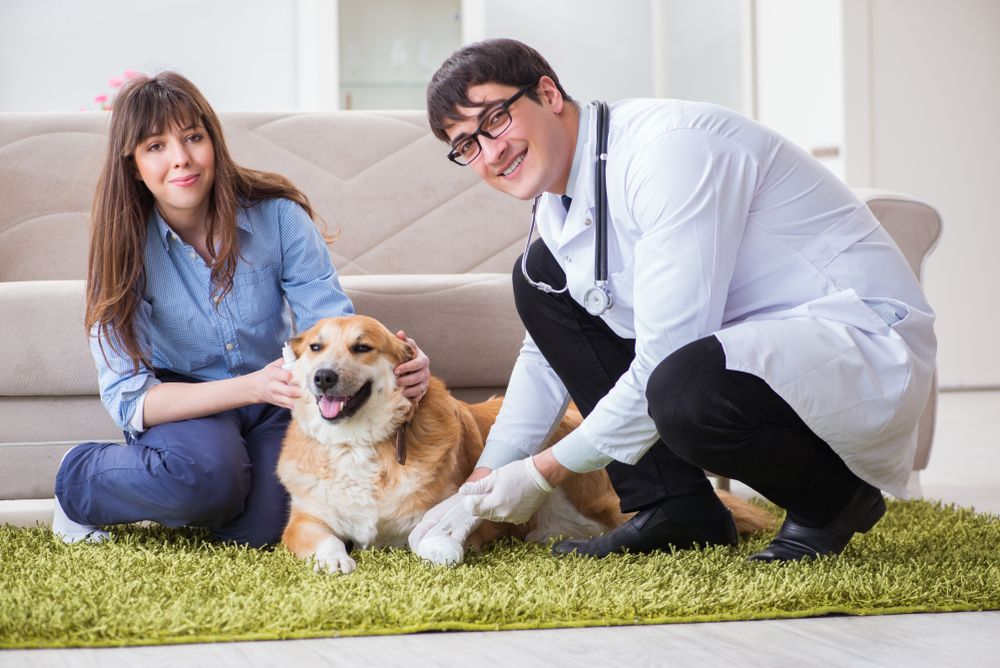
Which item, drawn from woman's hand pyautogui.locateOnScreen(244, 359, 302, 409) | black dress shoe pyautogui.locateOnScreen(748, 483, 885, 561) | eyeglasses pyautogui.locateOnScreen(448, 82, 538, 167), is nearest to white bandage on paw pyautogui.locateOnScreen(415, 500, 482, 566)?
woman's hand pyautogui.locateOnScreen(244, 359, 302, 409)

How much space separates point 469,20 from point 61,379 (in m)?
3.75

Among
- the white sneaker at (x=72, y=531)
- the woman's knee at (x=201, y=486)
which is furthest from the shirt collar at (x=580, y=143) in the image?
the white sneaker at (x=72, y=531)

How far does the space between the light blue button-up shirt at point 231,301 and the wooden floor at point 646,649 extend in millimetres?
845

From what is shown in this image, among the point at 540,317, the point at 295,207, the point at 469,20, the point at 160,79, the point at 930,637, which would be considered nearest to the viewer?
the point at 930,637

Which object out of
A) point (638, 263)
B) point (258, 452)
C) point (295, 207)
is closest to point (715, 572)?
point (638, 263)

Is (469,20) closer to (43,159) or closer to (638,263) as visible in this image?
(43,159)

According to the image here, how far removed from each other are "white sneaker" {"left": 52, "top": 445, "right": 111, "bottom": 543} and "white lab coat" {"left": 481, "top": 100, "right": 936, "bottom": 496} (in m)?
0.97

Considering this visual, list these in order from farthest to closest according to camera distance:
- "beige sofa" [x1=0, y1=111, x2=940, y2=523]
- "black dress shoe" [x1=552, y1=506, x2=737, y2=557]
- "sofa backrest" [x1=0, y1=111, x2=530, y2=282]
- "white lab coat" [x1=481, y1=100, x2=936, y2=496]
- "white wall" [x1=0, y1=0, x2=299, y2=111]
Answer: "white wall" [x1=0, y1=0, x2=299, y2=111], "sofa backrest" [x1=0, y1=111, x2=530, y2=282], "beige sofa" [x1=0, y1=111, x2=940, y2=523], "black dress shoe" [x1=552, y1=506, x2=737, y2=557], "white lab coat" [x1=481, y1=100, x2=936, y2=496]

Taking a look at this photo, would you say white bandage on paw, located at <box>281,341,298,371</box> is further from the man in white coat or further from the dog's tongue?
the man in white coat

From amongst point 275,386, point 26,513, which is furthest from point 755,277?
point 26,513

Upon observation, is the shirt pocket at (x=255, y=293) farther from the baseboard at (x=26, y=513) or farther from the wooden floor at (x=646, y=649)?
the wooden floor at (x=646, y=649)

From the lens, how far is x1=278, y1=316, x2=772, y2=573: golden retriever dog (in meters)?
1.90

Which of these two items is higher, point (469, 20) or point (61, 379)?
point (469, 20)

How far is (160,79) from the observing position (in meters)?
2.04
